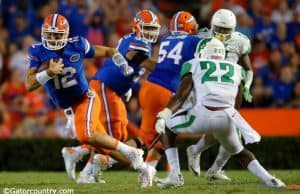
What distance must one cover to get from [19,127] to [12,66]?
4.31 ft

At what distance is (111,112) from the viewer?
11.1 meters

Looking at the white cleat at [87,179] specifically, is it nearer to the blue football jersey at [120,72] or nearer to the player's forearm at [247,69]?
the blue football jersey at [120,72]

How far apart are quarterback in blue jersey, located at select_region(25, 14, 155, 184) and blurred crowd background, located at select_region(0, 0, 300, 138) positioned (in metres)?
4.78

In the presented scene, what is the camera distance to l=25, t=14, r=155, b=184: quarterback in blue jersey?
9672 mm

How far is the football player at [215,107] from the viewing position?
8891mm

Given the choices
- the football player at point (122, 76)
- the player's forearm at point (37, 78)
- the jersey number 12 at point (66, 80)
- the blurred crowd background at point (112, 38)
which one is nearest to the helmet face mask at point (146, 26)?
the football player at point (122, 76)

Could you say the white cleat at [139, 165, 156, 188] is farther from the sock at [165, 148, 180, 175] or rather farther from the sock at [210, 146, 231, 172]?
the sock at [210, 146, 231, 172]

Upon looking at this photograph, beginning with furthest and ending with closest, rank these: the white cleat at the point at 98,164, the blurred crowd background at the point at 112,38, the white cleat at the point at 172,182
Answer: the blurred crowd background at the point at 112,38 < the white cleat at the point at 98,164 < the white cleat at the point at 172,182

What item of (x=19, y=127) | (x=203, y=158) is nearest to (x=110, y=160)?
(x=203, y=158)

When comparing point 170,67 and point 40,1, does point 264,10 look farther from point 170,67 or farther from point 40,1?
point 170,67

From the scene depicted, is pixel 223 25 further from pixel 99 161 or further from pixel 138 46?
pixel 99 161

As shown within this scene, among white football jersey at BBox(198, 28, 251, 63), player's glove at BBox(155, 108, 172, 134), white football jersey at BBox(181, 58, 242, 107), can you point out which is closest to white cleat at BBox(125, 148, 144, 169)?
player's glove at BBox(155, 108, 172, 134)

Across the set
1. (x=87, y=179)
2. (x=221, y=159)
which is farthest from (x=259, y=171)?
(x=87, y=179)

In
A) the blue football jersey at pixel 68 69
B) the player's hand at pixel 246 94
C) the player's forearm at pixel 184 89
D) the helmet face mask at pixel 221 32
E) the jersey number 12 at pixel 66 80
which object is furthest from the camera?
the player's hand at pixel 246 94
